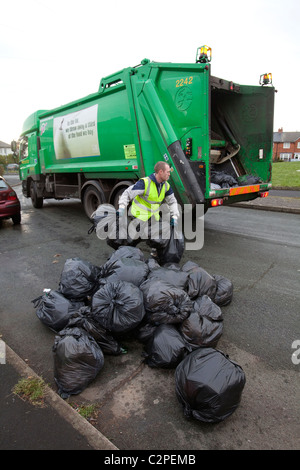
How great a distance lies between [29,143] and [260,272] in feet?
25.7

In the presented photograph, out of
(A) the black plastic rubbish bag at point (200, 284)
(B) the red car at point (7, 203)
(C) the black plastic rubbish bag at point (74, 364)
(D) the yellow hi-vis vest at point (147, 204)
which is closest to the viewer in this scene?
(C) the black plastic rubbish bag at point (74, 364)

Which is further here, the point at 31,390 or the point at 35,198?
the point at 35,198

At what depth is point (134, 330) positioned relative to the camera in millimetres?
2461

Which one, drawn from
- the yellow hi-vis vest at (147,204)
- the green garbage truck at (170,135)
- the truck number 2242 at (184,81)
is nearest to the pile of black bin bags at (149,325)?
the yellow hi-vis vest at (147,204)

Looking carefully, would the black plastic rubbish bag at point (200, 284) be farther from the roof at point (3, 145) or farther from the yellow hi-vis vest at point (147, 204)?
the roof at point (3, 145)

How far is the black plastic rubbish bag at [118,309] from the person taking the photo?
2.26 metres

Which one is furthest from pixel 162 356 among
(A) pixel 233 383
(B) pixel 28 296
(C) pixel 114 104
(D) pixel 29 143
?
(D) pixel 29 143

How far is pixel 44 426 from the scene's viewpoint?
5.44ft

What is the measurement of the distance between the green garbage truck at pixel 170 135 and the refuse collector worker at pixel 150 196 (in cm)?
98

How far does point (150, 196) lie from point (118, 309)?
1756 mm

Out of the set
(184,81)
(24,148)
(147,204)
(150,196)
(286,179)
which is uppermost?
(184,81)

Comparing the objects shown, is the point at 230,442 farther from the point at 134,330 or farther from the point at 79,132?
the point at 79,132

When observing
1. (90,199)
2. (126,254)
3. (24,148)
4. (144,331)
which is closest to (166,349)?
(144,331)

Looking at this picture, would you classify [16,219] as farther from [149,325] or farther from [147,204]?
[149,325]
